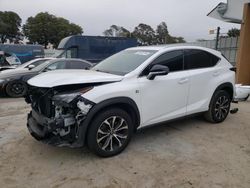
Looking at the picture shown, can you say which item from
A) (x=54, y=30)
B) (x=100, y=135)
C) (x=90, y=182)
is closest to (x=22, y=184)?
(x=90, y=182)

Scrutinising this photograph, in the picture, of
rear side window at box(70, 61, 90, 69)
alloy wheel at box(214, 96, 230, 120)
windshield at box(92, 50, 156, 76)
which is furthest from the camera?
rear side window at box(70, 61, 90, 69)

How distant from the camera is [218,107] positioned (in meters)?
5.34

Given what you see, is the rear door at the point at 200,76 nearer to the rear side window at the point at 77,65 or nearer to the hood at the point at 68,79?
the hood at the point at 68,79

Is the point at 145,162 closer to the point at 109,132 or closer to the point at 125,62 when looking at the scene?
the point at 109,132

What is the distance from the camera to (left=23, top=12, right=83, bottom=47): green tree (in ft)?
166

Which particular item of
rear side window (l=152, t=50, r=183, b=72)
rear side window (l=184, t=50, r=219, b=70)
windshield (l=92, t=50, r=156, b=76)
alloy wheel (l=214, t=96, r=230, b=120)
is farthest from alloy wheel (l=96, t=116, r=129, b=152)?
alloy wheel (l=214, t=96, r=230, b=120)

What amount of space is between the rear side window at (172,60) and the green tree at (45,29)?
50270mm

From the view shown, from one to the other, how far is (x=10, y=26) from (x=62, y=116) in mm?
54759

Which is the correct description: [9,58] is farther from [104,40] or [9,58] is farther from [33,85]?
[33,85]

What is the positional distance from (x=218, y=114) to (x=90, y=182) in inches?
132

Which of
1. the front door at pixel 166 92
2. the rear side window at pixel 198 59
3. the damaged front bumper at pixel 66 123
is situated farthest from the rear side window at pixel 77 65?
the damaged front bumper at pixel 66 123

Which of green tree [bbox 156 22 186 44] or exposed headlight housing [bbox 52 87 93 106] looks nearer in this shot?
exposed headlight housing [bbox 52 87 93 106]

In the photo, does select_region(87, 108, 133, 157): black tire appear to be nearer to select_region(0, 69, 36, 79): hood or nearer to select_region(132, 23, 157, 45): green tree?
select_region(0, 69, 36, 79): hood

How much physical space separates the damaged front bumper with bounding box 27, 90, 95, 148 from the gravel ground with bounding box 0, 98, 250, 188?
356 mm
